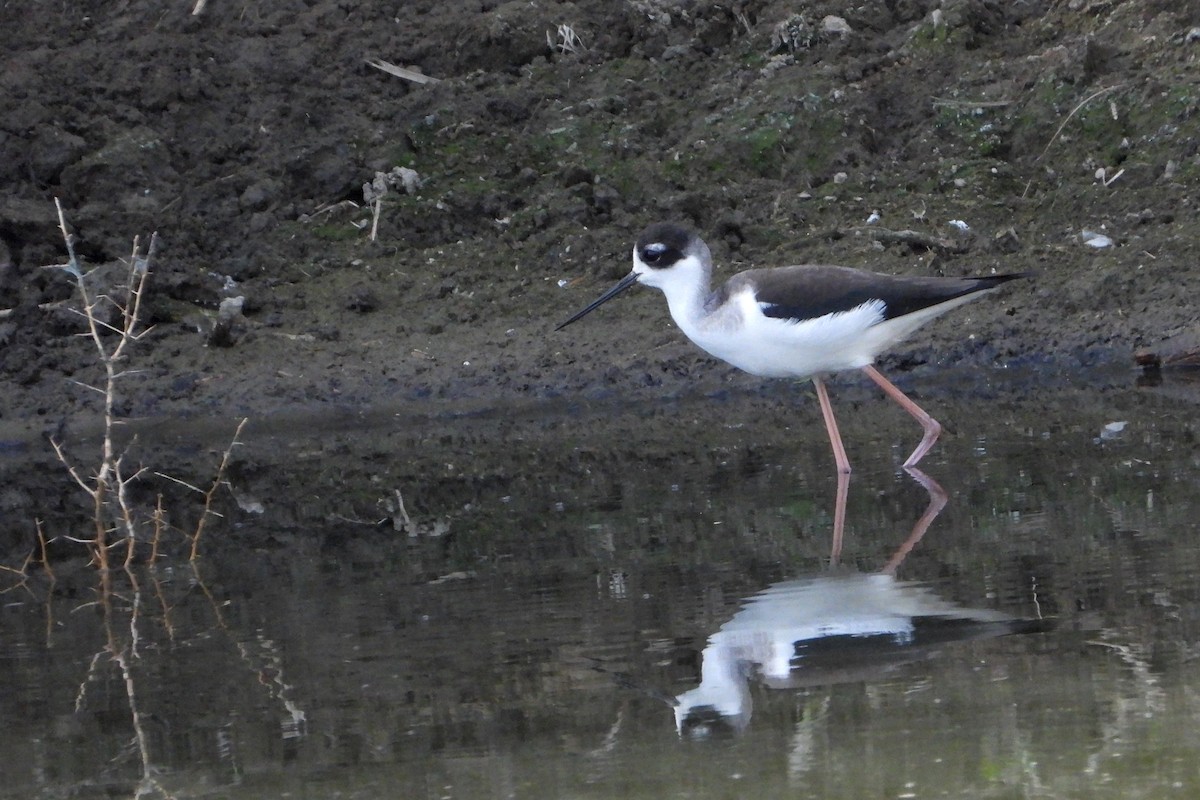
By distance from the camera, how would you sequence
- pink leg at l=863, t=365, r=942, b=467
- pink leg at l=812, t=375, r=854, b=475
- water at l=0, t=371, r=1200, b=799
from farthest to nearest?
pink leg at l=863, t=365, r=942, b=467 → pink leg at l=812, t=375, r=854, b=475 → water at l=0, t=371, r=1200, b=799

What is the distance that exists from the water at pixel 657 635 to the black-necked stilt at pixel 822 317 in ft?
1.30

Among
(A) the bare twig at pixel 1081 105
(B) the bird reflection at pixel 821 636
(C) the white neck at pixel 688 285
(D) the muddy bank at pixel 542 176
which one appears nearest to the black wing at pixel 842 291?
(C) the white neck at pixel 688 285

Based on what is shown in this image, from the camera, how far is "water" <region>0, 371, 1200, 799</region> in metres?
3.84

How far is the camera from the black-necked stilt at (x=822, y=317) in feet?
25.7

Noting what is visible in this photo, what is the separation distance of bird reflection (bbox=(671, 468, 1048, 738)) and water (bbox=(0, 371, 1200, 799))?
1cm

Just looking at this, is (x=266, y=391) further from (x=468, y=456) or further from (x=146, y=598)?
(x=146, y=598)

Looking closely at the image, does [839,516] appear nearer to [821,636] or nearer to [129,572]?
[821,636]

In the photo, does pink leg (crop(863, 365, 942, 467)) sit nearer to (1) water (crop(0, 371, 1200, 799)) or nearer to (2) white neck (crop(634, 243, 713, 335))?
(1) water (crop(0, 371, 1200, 799))

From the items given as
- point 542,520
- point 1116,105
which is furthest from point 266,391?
point 1116,105

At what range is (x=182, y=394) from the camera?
410 inches

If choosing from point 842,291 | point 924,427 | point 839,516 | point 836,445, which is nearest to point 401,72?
point 842,291

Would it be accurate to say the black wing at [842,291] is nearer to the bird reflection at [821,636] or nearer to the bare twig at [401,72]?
the bird reflection at [821,636]

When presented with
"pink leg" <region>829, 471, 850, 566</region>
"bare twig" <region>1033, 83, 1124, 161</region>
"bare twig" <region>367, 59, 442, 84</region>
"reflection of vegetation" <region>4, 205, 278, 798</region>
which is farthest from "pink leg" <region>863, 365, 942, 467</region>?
"bare twig" <region>367, 59, 442, 84</region>

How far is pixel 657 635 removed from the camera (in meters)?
4.97
